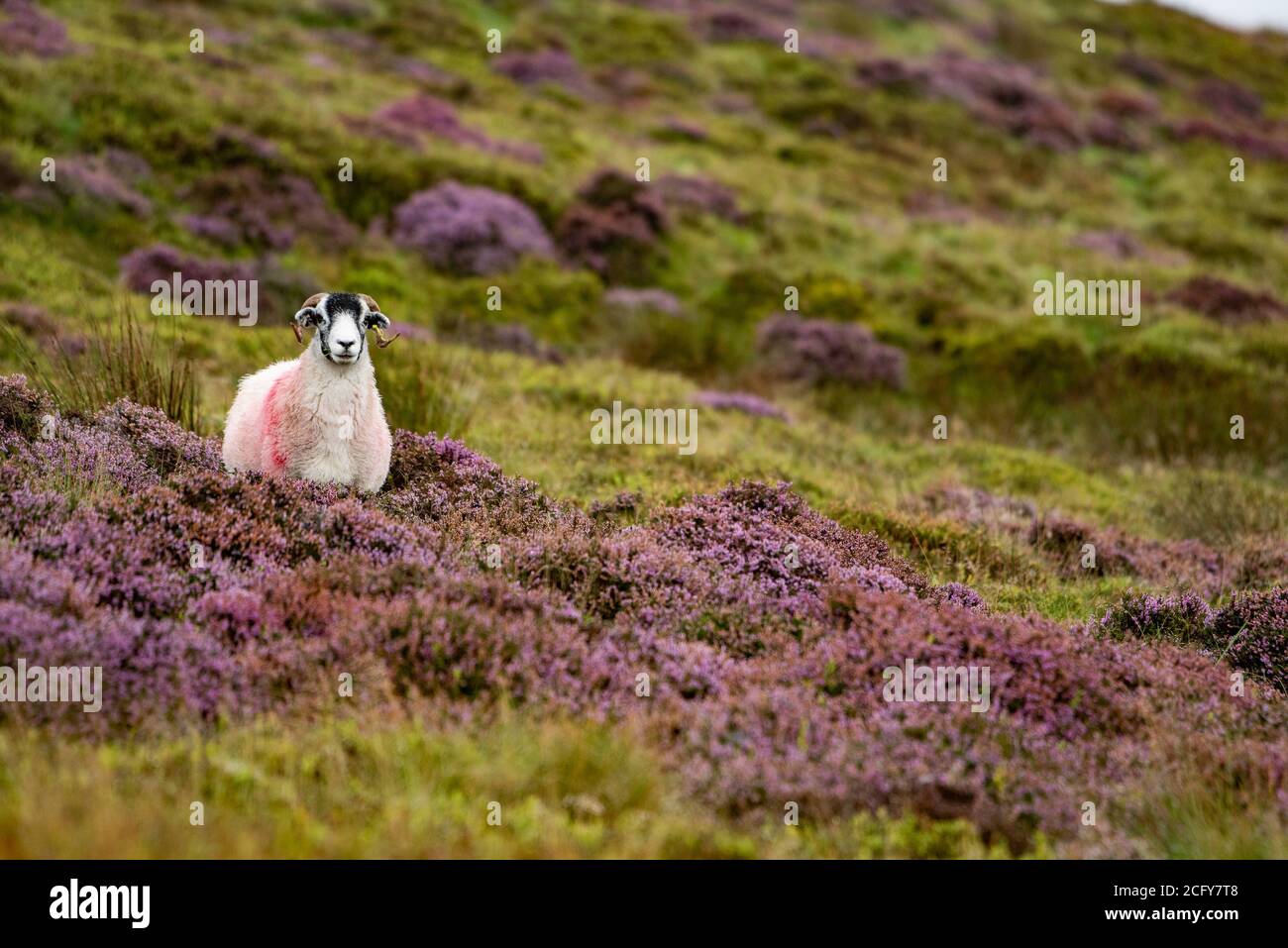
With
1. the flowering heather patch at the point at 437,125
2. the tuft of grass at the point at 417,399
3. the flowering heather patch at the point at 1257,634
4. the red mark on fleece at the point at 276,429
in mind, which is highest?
the flowering heather patch at the point at 437,125

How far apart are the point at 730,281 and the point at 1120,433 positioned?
26.9 feet

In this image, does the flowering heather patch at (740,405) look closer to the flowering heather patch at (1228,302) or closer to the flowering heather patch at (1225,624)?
the flowering heather patch at (1225,624)

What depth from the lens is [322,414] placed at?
697 cm

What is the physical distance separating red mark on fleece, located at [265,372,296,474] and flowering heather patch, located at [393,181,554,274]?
11.7m

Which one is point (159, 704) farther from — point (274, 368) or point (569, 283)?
point (569, 283)

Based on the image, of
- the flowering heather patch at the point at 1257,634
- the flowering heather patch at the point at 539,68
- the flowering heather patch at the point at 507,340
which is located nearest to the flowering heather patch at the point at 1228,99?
the flowering heather patch at the point at 539,68

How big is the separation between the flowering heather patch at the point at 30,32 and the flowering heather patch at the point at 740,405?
617 inches

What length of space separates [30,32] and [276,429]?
19.4 metres

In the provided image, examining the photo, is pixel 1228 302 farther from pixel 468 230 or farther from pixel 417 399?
pixel 417 399

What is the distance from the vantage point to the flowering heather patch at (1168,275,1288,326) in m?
20.5

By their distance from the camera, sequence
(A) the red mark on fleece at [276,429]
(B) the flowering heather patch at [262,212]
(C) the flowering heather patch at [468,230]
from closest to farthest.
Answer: (A) the red mark on fleece at [276,429] → (B) the flowering heather patch at [262,212] → (C) the flowering heather patch at [468,230]

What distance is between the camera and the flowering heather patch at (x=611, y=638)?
4824 millimetres

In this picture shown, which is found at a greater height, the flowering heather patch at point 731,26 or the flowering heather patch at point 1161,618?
the flowering heather patch at point 731,26
